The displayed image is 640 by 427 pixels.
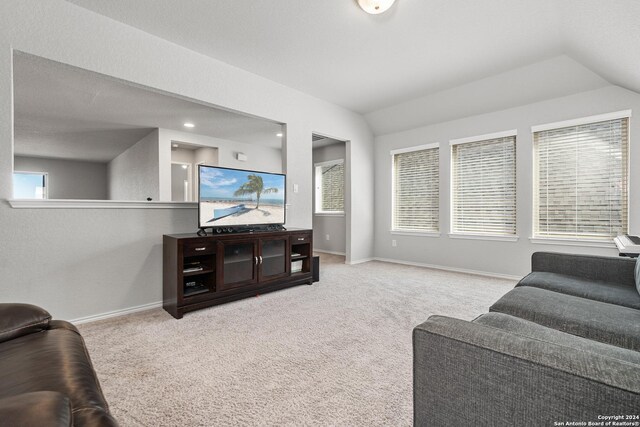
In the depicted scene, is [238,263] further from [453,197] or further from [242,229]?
[453,197]

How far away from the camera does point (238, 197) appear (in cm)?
324

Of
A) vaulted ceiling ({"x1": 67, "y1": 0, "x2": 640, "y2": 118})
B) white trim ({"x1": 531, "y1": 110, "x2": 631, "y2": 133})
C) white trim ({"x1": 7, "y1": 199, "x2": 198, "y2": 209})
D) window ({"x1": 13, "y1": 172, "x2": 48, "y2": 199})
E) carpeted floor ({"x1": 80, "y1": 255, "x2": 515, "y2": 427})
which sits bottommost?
carpeted floor ({"x1": 80, "y1": 255, "x2": 515, "y2": 427})

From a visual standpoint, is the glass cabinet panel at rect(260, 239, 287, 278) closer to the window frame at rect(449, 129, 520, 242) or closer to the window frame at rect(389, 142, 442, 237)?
the window frame at rect(389, 142, 442, 237)

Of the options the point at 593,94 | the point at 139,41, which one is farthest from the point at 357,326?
the point at 593,94

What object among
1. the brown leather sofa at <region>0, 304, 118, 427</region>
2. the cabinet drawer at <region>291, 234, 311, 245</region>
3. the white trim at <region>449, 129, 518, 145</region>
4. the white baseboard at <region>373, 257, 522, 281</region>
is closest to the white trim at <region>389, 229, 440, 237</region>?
the white baseboard at <region>373, 257, 522, 281</region>

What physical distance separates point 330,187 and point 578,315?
551 centimetres

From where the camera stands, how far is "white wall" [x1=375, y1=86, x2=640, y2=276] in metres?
3.34

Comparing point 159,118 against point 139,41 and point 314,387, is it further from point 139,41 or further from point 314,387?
point 314,387

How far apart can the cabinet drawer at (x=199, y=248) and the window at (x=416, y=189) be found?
3458 millimetres

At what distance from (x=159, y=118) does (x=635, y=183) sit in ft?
21.0

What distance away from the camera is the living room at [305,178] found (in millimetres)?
1688

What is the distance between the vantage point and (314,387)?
1590 mm

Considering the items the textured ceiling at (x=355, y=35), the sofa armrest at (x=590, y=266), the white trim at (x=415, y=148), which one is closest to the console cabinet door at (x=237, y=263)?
the textured ceiling at (x=355, y=35)

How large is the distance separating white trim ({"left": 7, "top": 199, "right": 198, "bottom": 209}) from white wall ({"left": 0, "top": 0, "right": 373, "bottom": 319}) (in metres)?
0.04
